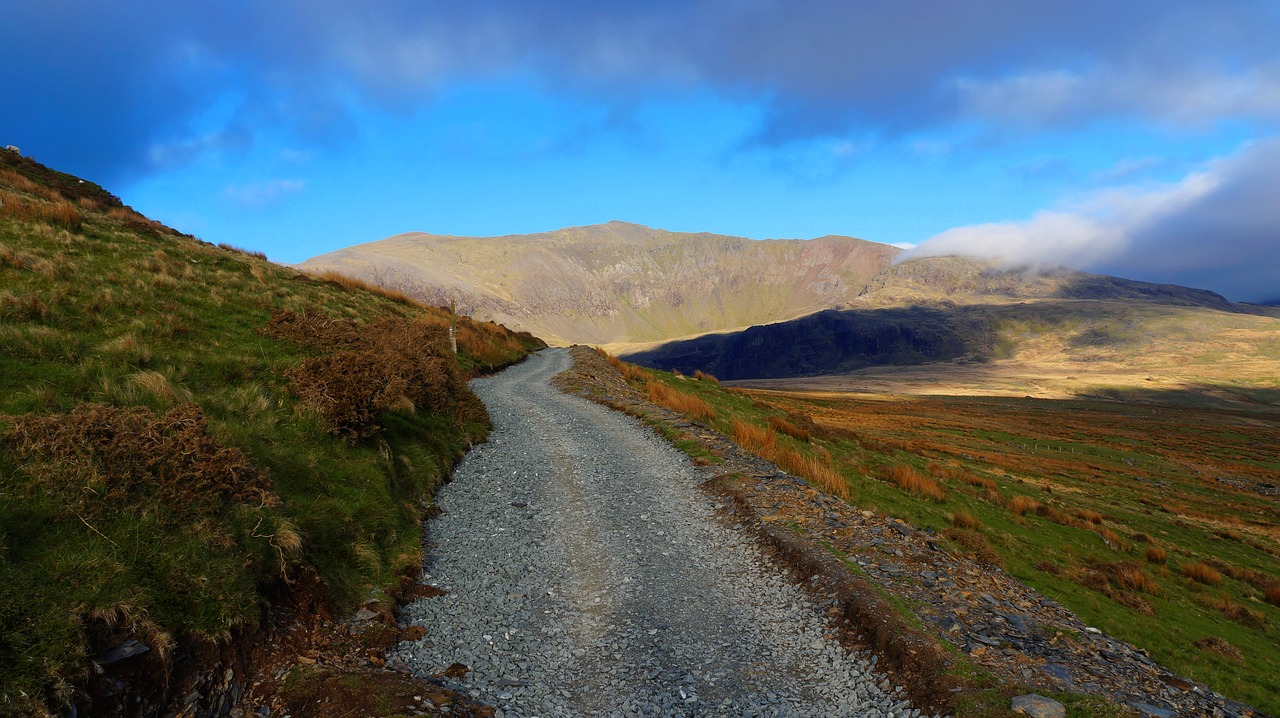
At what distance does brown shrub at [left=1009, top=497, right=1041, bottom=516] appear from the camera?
25828mm

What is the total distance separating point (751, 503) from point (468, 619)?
286 inches

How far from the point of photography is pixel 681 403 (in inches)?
1167

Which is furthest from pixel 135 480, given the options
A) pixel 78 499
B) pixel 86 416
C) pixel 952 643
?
pixel 952 643

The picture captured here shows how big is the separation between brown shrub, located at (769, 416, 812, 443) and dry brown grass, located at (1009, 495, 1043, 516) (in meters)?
9.58

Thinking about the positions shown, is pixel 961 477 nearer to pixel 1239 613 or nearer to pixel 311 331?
pixel 1239 613

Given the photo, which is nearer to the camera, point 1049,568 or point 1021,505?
point 1049,568

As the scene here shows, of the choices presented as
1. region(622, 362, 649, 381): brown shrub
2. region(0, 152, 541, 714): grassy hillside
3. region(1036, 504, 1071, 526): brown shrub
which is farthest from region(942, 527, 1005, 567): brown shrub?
region(622, 362, 649, 381): brown shrub

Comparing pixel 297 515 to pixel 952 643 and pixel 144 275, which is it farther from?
pixel 144 275

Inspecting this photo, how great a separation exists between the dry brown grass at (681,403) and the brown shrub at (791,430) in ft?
10.8

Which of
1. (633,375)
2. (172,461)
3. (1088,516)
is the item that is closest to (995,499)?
(1088,516)

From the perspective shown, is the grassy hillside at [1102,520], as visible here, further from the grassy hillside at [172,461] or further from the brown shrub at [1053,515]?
the grassy hillside at [172,461]

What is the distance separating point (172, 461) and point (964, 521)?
22085mm

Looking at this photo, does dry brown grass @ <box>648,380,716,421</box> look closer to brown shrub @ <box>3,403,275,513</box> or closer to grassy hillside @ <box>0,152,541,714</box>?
grassy hillside @ <box>0,152,541,714</box>

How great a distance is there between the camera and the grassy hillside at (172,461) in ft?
17.9
